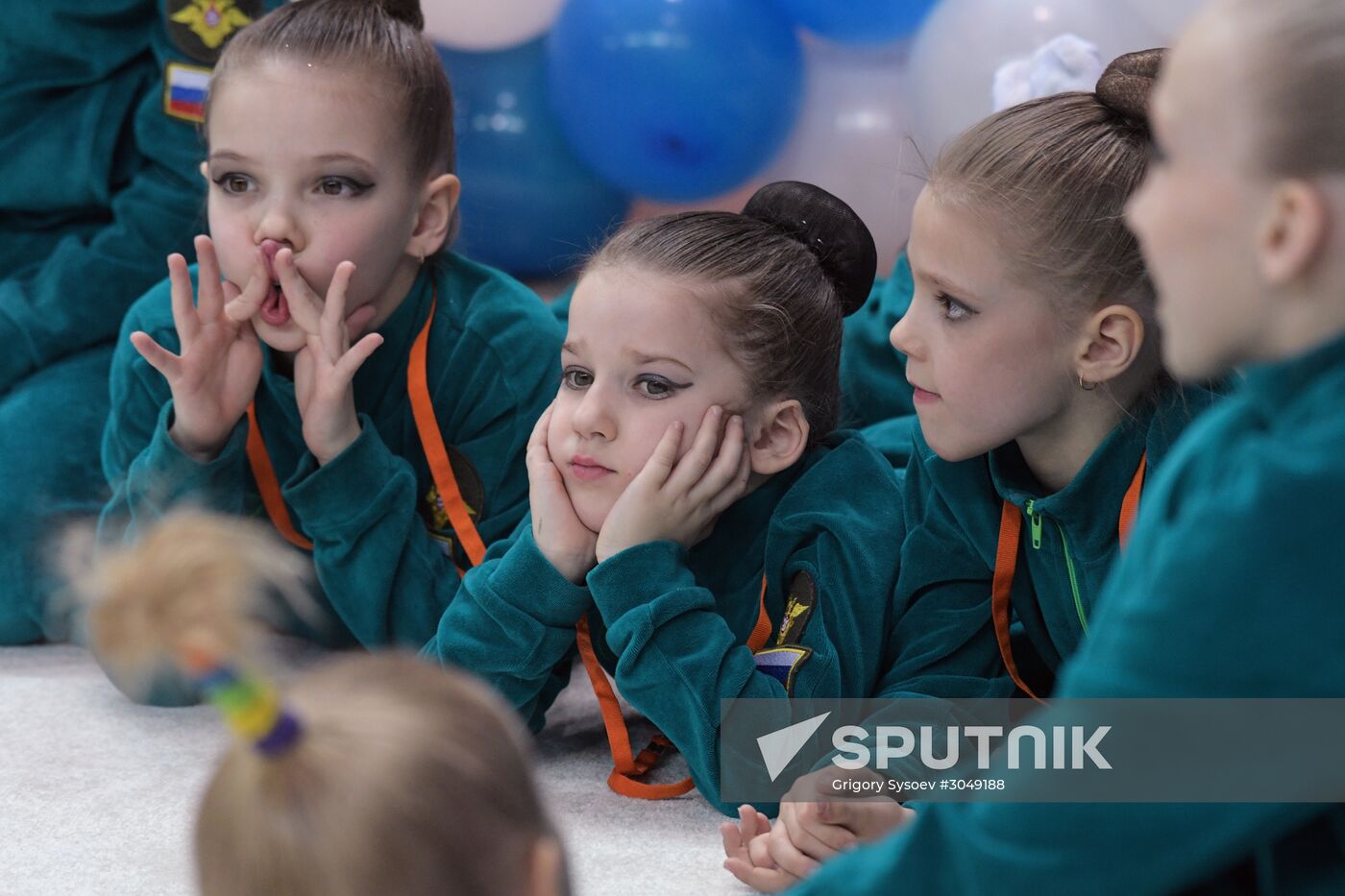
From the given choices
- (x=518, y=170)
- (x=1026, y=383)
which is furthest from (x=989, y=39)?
(x=1026, y=383)

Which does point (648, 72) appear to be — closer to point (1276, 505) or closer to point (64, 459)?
point (64, 459)

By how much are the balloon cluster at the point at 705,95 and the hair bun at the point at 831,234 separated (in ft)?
1.92

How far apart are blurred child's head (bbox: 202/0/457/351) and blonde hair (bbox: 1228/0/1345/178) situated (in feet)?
3.07

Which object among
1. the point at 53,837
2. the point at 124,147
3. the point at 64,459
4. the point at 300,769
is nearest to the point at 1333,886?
the point at 300,769

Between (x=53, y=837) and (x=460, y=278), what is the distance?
2.20 feet

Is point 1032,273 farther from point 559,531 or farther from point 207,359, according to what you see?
point 207,359

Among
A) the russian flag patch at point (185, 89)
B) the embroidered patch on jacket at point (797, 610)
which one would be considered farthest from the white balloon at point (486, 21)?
the embroidered patch on jacket at point (797, 610)

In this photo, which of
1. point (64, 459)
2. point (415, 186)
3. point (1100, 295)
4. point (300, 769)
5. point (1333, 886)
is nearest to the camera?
point (300, 769)

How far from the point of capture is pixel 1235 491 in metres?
0.69

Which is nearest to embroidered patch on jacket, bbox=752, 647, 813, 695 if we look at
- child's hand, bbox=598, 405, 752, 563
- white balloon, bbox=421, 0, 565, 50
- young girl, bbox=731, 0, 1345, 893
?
child's hand, bbox=598, 405, 752, 563

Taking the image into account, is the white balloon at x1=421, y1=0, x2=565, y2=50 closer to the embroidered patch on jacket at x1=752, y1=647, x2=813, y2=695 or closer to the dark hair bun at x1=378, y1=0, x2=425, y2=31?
the dark hair bun at x1=378, y1=0, x2=425, y2=31

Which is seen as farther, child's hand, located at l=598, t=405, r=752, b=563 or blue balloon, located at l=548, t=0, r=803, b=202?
blue balloon, located at l=548, t=0, r=803, b=202

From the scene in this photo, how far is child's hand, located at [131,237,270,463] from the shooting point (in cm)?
139

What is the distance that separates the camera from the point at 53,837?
1.18 meters
